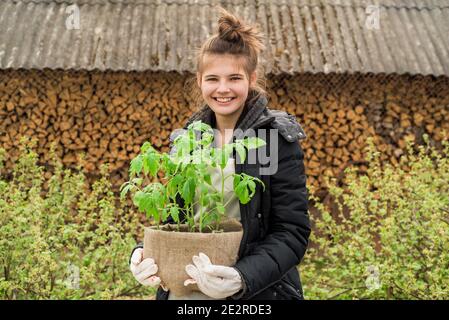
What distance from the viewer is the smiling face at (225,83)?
2.32 meters

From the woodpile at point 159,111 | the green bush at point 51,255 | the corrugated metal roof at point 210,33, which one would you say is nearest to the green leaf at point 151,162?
the green bush at point 51,255

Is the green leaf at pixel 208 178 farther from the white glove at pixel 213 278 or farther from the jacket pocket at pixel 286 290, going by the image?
the jacket pocket at pixel 286 290

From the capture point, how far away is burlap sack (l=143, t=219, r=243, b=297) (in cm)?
209

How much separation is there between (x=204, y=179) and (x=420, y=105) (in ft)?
19.0

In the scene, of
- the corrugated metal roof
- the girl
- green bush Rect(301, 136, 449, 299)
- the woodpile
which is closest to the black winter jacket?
the girl

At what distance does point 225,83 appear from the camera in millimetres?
2320

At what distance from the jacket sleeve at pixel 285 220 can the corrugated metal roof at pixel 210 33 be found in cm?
493

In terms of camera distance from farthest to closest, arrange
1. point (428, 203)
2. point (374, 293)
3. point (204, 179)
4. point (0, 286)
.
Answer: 1. point (374, 293)
2. point (428, 203)
3. point (0, 286)
4. point (204, 179)

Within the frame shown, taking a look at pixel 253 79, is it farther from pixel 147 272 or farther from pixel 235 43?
pixel 147 272

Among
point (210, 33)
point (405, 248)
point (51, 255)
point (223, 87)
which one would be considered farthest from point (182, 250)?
point (210, 33)

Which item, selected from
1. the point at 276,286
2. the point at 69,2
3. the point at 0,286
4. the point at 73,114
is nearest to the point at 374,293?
the point at 0,286

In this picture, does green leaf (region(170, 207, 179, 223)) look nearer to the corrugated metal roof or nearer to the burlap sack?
the burlap sack

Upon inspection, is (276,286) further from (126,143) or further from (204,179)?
(126,143)

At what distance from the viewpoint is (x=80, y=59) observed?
7168 millimetres
